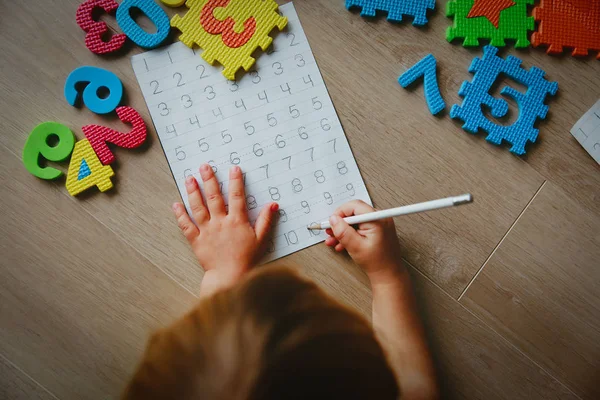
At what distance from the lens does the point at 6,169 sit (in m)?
0.58

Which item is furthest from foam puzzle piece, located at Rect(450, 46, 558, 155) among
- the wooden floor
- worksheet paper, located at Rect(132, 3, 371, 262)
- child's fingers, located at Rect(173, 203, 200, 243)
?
child's fingers, located at Rect(173, 203, 200, 243)

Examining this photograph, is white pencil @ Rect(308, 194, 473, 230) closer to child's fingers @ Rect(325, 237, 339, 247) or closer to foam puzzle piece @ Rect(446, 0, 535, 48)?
child's fingers @ Rect(325, 237, 339, 247)

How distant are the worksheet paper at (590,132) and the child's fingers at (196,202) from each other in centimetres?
52

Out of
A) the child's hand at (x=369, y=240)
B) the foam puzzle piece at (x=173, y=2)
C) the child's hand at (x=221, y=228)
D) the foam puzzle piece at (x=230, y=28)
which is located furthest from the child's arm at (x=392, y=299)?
the foam puzzle piece at (x=173, y=2)

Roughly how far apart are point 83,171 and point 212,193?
0.17 m

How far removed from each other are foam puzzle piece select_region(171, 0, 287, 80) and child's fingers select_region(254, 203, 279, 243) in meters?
0.19

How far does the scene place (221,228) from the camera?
580 mm

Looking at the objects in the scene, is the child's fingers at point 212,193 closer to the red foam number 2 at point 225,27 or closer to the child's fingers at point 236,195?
the child's fingers at point 236,195

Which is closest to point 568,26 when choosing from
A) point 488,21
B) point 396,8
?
point 488,21

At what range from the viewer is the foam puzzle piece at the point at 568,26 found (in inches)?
24.0

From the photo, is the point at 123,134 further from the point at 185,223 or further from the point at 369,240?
the point at 369,240

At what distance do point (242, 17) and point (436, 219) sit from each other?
0.38 m

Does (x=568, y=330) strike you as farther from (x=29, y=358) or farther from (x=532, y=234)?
(x=29, y=358)

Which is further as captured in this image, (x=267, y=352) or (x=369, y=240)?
(x=369, y=240)
